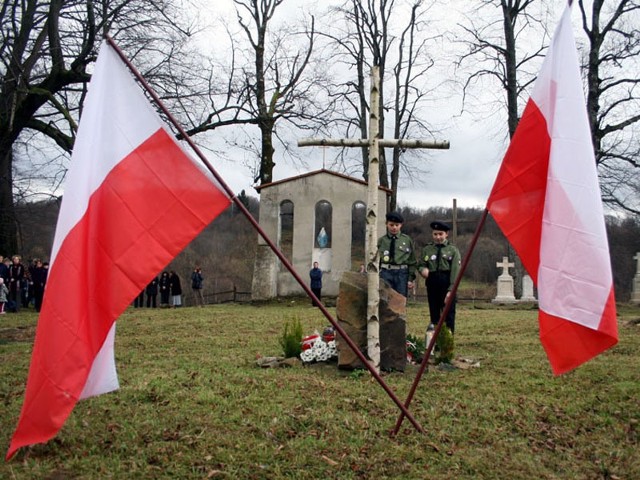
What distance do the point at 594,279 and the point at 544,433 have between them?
5.87 feet

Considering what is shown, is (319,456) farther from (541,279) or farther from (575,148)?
(575,148)

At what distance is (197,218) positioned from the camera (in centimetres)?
470

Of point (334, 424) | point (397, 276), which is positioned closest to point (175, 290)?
point (397, 276)

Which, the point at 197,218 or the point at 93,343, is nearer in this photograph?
the point at 93,343

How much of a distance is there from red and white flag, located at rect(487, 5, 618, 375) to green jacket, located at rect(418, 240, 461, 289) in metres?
4.59

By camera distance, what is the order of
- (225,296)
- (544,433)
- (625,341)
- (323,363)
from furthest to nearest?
(225,296) < (625,341) < (323,363) < (544,433)

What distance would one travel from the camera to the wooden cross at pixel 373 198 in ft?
23.3

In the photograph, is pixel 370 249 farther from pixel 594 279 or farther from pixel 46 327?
pixel 46 327

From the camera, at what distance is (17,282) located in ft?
66.2

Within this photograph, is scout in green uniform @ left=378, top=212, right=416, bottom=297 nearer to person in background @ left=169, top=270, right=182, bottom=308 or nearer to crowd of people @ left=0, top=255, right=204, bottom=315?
crowd of people @ left=0, top=255, right=204, bottom=315

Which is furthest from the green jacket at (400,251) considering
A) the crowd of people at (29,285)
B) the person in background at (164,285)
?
the person in background at (164,285)

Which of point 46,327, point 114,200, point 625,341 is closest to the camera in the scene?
point 46,327

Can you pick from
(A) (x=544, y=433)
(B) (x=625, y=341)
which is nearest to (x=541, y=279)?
(A) (x=544, y=433)

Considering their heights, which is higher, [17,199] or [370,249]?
[17,199]
